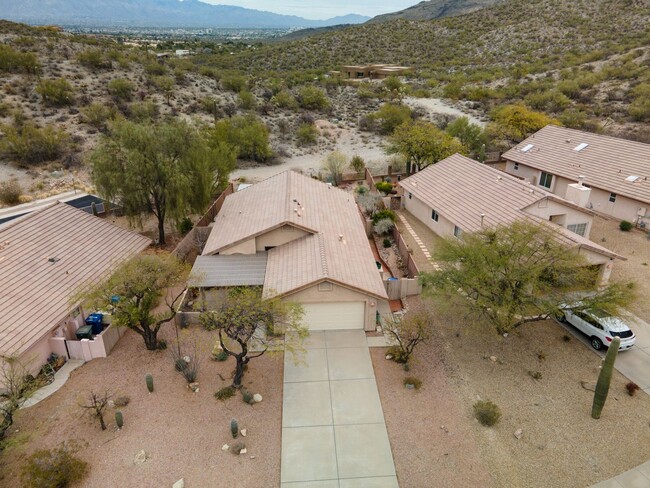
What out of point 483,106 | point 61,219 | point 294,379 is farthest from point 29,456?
point 483,106

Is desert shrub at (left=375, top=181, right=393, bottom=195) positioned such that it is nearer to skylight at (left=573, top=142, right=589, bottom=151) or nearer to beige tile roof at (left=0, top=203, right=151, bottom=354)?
skylight at (left=573, top=142, right=589, bottom=151)

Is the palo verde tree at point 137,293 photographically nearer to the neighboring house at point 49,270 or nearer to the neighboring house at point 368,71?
the neighboring house at point 49,270

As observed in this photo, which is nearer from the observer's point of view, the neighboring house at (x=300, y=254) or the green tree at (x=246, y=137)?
the neighboring house at (x=300, y=254)

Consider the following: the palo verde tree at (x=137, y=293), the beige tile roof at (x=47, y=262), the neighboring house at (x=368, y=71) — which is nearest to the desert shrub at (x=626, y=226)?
the palo verde tree at (x=137, y=293)

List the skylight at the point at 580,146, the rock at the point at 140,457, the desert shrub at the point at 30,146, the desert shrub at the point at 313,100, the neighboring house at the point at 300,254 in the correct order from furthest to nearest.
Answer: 1. the desert shrub at the point at 313,100
2. the desert shrub at the point at 30,146
3. the skylight at the point at 580,146
4. the neighboring house at the point at 300,254
5. the rock at the point at 140,457

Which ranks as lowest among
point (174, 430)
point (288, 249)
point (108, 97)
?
point (174, 430)

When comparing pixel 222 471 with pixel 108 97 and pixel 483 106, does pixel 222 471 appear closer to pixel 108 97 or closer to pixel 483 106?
pixel 108 97
